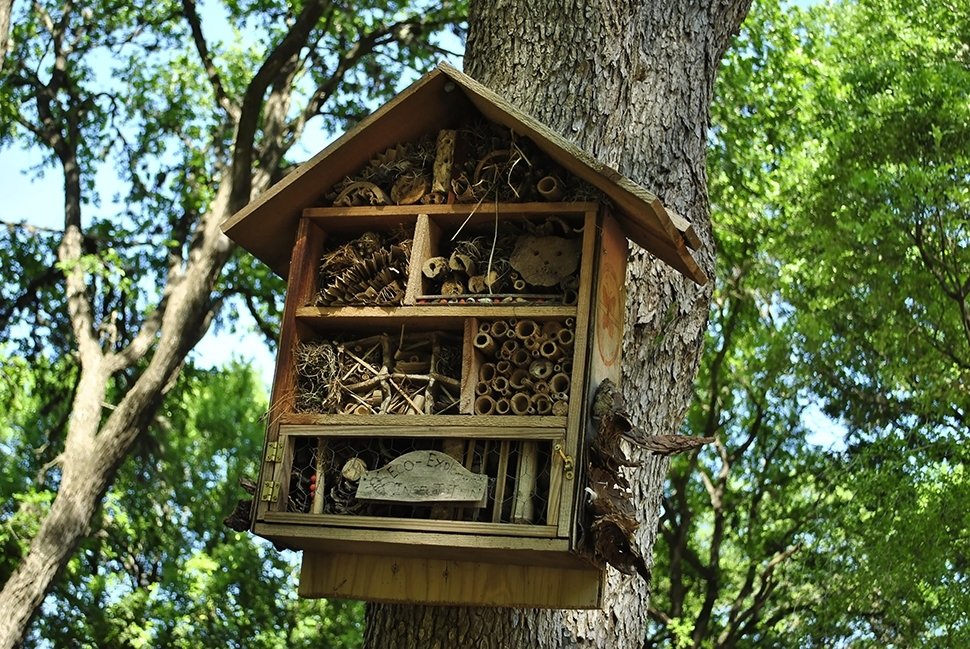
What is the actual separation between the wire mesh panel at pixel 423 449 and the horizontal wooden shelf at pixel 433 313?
1.09 ft

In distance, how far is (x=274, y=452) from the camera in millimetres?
3291

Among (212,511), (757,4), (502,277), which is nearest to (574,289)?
(502,277)

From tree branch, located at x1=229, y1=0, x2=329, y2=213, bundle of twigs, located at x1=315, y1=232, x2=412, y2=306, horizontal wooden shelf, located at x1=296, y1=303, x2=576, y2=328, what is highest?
tree branch, located at x1=229, y1=0, x2=329, y2=213

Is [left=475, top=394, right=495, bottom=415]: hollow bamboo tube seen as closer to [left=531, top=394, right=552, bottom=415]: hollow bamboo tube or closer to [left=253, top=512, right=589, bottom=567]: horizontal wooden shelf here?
[left=531, top=394, right=552, bottom=415]: hollow bamboo tube

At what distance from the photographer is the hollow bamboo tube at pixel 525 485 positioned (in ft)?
9.99

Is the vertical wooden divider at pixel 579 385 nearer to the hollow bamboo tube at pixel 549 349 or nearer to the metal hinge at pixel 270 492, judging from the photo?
the hollow bamboo tube at pixel 549 349

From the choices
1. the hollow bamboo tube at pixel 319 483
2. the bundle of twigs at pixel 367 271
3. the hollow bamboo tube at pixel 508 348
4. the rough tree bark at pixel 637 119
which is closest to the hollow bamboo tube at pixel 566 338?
the hollow bamboo tube at pixel 508 348

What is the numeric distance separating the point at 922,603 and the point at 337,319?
20.5 ft

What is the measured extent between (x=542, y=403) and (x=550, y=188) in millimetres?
631

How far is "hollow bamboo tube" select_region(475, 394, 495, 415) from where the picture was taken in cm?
318

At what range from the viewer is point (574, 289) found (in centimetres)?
326

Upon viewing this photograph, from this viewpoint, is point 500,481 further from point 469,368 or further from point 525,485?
point 469,368

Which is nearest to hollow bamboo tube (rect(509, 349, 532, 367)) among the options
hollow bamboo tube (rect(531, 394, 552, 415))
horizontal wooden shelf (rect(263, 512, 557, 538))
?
hollow bamboo tube (rect(531, 394, 552, 415))

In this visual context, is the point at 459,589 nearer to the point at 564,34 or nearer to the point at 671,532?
the point at 564,34
